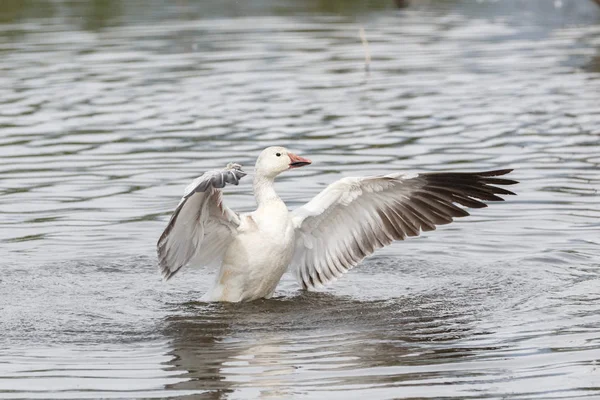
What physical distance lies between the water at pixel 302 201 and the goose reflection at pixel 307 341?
2cm

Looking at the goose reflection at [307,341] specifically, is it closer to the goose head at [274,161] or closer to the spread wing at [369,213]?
the spread wing at [369,213]

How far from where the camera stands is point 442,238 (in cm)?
1129

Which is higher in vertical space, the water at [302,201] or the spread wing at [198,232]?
the spread wing at [198,232]

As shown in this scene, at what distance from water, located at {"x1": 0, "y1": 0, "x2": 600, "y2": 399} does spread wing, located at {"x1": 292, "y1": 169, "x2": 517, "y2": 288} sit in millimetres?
286

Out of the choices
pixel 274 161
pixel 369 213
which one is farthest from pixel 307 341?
pixel 369 213

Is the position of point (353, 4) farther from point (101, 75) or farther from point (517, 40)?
point (101, 75)

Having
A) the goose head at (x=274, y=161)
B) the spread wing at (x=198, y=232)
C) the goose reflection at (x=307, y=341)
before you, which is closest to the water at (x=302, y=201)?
the goose reflection at (x=307, y=341)

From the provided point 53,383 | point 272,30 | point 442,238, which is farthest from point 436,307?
point 272,30

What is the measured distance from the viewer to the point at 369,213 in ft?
32.6

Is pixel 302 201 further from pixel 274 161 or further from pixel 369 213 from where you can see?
pixel 274 161

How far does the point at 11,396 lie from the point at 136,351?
117 cm

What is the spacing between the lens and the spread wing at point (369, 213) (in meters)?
9.62

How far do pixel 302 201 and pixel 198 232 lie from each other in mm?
3339

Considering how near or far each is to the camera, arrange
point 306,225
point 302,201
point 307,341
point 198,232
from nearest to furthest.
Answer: point 307,341 < point 198,232 < point 306,225 < point 302,201
